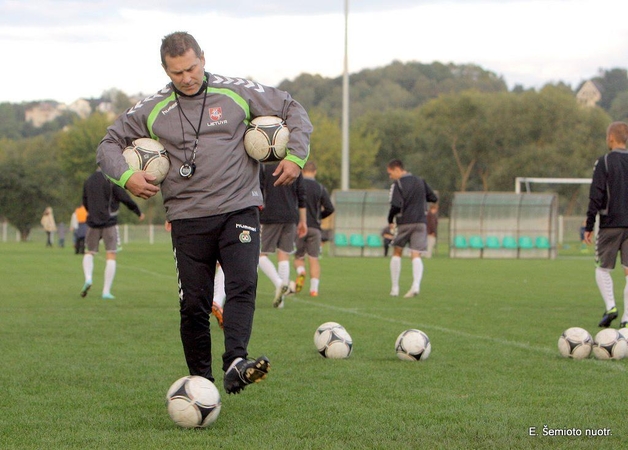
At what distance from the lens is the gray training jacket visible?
5758mm

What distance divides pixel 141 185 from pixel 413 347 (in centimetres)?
327

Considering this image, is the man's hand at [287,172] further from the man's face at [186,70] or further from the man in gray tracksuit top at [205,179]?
the man's face at [186,70]

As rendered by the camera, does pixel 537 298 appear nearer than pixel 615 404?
No

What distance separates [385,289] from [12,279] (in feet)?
26.6

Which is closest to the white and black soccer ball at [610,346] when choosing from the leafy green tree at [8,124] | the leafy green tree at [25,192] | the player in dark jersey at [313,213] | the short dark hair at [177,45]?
the short dark hair at [177,45]

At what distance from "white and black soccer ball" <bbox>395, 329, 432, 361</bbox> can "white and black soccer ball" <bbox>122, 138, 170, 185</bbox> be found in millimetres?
3061

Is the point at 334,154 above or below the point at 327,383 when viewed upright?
below

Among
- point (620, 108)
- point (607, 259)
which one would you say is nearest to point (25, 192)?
point (607, 259)

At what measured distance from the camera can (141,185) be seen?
5574 mm

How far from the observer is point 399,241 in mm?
15867

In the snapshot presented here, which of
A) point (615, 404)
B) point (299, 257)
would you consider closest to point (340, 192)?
point (299, 257)

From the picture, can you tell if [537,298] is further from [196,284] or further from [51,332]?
[196,284]

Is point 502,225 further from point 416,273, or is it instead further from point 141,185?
point 141,185

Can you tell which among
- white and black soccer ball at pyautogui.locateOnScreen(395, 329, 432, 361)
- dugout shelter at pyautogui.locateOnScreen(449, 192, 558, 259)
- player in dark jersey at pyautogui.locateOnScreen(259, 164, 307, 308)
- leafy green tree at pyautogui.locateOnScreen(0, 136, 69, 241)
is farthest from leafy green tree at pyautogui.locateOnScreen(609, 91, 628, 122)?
white and black soccer ball at pyautogui.locateOnScreen(395, 329, 432, 361)
